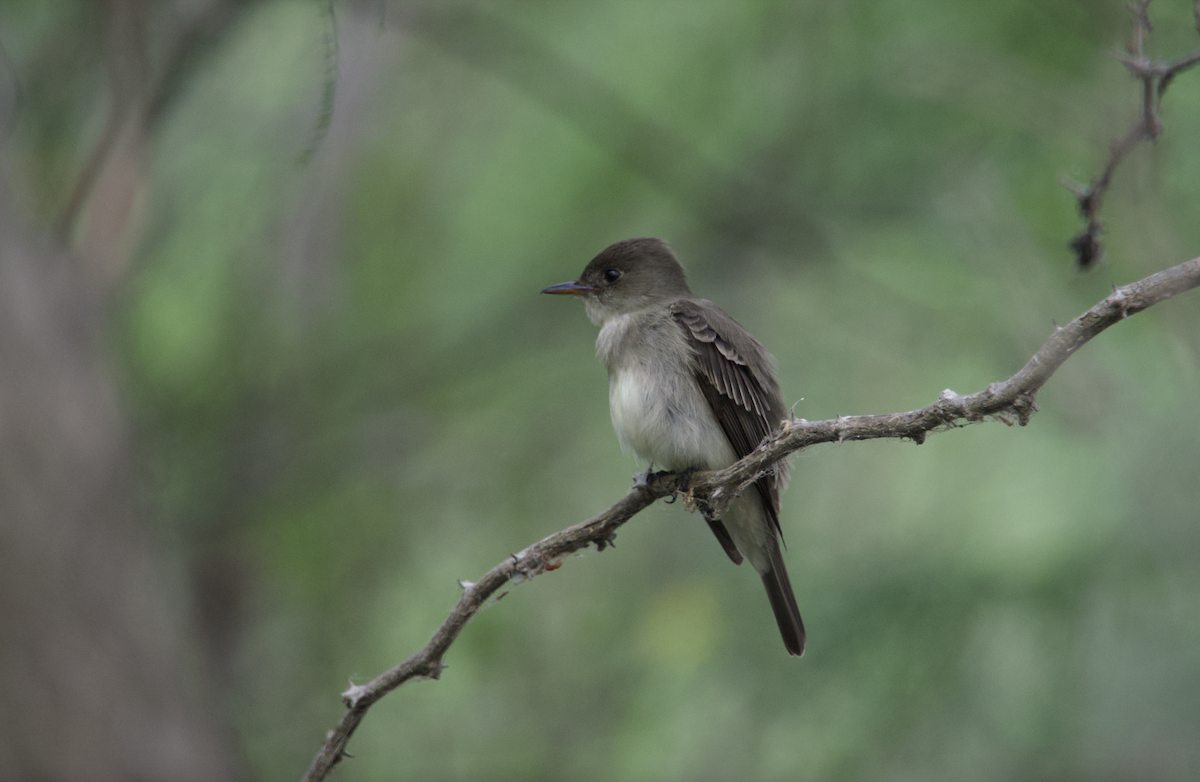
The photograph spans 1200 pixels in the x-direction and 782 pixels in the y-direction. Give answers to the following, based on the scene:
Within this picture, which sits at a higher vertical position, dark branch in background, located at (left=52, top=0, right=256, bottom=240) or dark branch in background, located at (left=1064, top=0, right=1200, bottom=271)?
dark branch in background, located at (left=52, top=0, right=256, bottom=240)

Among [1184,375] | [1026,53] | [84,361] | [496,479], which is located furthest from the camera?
[496,479]

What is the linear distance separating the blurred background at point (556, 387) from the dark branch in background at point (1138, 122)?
41.2 inches

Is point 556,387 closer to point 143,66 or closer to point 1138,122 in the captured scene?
point 143,66

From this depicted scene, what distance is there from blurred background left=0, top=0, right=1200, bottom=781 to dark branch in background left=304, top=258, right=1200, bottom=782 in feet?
8.03

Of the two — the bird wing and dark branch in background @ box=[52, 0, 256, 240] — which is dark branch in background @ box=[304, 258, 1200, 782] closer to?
the bird wing

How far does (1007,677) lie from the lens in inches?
201

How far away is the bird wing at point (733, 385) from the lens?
379 cm

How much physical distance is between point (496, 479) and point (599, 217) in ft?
6.96

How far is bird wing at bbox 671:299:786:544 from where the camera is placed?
379cm

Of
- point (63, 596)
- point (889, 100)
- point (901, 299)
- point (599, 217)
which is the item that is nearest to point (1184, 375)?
point (901, 299)

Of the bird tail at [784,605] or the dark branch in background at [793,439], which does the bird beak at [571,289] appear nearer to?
the bird tail at [784,605]

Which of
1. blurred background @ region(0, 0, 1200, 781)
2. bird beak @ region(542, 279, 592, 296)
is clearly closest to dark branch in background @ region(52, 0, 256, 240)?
blurred background @ region(0, 0, 1200, 781)

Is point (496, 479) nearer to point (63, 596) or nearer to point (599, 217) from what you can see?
point (599, 217)

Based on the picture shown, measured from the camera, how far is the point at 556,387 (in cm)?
889
